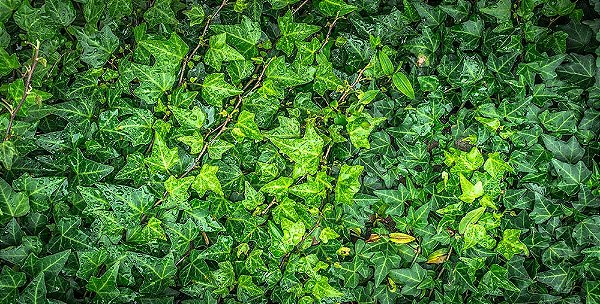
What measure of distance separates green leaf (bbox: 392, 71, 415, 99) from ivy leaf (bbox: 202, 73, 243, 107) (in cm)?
49

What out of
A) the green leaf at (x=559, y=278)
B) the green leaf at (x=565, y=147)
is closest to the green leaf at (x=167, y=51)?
the green leaf at (x=565, y=147)

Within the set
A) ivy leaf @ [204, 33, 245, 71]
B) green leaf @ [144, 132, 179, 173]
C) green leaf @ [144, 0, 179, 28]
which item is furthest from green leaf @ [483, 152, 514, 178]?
green leaf @ [144, 0, 179, 28]

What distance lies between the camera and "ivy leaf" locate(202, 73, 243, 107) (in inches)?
62.1

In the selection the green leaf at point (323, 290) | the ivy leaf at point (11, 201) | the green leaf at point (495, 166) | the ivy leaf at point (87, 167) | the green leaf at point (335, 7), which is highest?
the green leaf at point (335, 7)

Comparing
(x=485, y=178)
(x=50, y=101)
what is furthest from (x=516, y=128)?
(x=50, y=101)

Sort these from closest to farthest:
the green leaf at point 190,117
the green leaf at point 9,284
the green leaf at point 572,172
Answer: the green leaf at point 9,284, the green leaf at point 190,117, the green leaf at point 572,172

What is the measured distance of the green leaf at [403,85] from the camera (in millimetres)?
1641

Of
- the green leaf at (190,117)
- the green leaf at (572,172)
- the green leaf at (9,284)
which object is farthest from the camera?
the green leaf at (572,172)

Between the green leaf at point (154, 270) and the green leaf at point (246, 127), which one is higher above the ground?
the green leaf at point (246, 127)

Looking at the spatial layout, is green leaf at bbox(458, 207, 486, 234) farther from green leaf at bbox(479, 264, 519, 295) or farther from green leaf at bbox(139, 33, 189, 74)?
green leaf at bbox(139, 33, 189, 74)

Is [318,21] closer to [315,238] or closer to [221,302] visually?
[315,238]

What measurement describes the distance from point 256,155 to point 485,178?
723 millimetres

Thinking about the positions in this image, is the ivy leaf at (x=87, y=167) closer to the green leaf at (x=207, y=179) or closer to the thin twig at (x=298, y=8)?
the green leaf at (x=207, y=179)

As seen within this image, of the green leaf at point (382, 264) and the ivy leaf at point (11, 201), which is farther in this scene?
the green leaf at point (382, 264)
